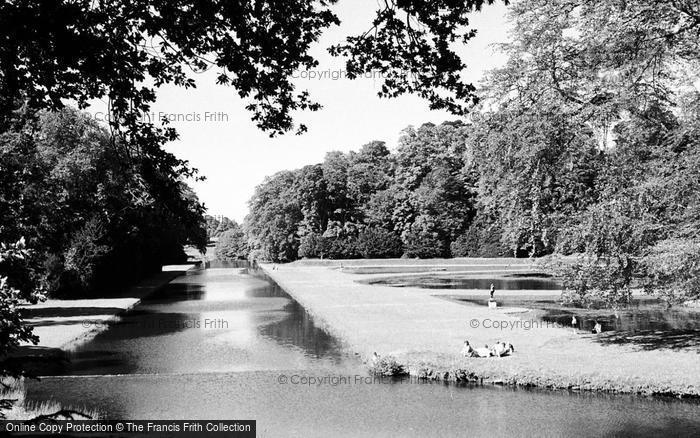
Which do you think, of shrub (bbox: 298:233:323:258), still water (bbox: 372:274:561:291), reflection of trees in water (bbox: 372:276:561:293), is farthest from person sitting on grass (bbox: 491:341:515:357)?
shrub (bbox: 298:233:323:258)

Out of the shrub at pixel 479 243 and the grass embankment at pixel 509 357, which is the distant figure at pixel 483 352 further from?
the shrub at pixel 479 243

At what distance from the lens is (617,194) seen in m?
16.9

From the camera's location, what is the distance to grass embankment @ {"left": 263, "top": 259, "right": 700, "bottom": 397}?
1475cm

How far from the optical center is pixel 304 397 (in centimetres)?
1420

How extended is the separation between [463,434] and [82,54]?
9656 millimetres

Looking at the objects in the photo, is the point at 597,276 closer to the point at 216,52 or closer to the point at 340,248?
the point at 216,52

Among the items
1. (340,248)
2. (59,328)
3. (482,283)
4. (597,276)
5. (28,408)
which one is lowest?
(28,408)

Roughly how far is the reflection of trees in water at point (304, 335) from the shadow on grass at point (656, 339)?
29.7ft

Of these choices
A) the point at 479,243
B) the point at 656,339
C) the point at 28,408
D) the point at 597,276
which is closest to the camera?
the point at 28,408

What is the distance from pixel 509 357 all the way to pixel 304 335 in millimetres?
8874

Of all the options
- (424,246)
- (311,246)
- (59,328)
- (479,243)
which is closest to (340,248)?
(311,246)

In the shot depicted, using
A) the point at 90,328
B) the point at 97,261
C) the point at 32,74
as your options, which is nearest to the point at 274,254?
the point at 97,261

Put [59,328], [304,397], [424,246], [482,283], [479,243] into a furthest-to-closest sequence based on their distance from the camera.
Result: [424,246] → [479,243] → [482,283] → [59,328] → [304,397]

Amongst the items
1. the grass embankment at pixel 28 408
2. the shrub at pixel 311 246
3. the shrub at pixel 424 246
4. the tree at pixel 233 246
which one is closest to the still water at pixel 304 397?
the grass embankment at pixel 28 408
